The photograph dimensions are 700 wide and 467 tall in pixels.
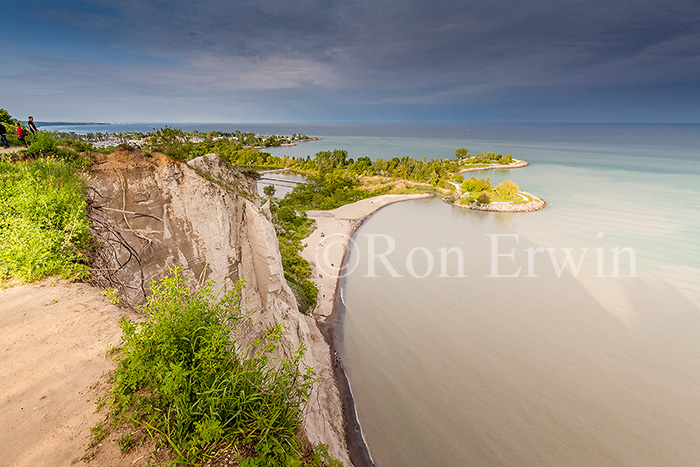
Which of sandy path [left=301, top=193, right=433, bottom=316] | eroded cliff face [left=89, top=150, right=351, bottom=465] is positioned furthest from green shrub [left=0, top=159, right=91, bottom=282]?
sandy path [left=301, top=193, right=433, bottom=316]

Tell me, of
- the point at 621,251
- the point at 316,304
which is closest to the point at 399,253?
the point at 316,304

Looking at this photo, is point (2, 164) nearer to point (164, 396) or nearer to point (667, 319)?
point (164, 396)

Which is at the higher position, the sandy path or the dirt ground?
the dirt ground

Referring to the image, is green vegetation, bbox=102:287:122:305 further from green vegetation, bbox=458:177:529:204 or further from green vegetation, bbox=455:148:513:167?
green vegetation, bbox=455:148:513:167

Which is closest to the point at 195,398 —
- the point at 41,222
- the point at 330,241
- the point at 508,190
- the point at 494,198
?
the point at 41,222

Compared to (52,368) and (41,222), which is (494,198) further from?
(52,368)

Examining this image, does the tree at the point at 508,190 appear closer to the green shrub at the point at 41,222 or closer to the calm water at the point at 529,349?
the calm water at the point at 529,349

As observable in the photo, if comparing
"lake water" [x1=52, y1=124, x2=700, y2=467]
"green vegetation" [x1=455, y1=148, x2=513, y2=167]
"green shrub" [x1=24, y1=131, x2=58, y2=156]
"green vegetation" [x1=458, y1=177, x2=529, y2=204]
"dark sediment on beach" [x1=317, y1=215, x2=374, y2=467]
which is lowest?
"dark sediment on beach" [x1=317, y1=215, x2=374, y2=467]

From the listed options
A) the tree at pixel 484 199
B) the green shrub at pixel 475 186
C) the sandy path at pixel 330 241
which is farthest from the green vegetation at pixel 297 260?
the green shrub at pixel 475 186
